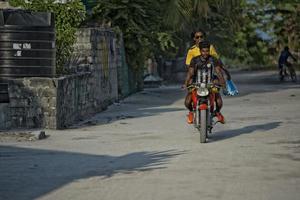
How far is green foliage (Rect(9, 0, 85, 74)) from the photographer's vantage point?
18.6 m

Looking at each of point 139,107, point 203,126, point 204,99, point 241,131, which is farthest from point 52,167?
point 139,107

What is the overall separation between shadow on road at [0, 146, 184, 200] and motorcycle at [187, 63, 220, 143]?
1.31 metres

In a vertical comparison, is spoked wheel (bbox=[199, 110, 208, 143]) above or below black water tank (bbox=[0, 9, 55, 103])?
below

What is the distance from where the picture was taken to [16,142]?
43.6ft

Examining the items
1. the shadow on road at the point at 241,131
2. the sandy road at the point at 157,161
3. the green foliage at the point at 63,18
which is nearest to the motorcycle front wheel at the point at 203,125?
the sandy road at the point at 157,161

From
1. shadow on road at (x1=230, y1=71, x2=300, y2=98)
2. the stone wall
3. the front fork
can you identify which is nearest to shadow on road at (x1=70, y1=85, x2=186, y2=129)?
the stone wall

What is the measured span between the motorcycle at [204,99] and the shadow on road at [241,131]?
1.42 feet

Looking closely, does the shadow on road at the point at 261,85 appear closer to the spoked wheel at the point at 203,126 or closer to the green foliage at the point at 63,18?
the green foliage at the point at 63,18

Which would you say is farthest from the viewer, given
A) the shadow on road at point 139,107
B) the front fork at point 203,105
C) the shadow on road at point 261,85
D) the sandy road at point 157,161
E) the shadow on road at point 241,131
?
the shadow on road at point 261,85

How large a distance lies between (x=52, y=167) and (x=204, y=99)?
3496 millimetres

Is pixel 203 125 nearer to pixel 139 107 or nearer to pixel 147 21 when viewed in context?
pixel 139 107

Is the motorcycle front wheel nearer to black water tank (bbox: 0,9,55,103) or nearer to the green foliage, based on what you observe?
black water tank (bbox: 0,9,55,103)

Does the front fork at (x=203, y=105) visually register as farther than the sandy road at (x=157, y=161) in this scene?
Yes

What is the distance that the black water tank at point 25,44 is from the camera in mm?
15780
